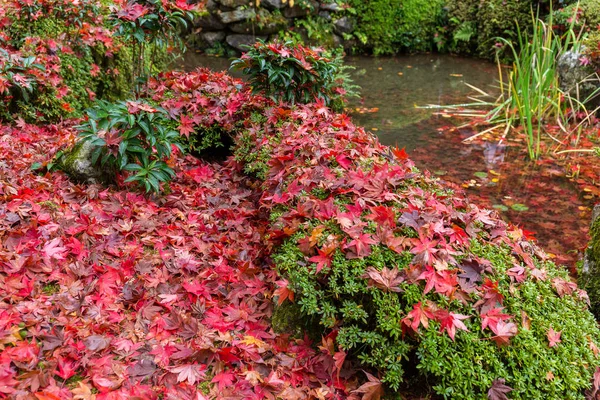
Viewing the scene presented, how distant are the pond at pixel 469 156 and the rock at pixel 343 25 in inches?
66.4

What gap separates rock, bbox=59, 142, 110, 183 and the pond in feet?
9.14

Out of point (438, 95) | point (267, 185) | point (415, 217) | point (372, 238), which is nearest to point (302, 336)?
point (372, 238)

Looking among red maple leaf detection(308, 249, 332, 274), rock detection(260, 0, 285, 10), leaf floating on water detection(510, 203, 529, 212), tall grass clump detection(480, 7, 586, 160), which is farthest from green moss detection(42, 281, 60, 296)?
rock detection(260, 0, 285, 10)

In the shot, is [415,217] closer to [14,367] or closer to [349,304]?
[349,304]

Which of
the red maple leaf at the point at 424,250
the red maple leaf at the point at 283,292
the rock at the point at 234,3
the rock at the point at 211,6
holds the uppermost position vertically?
the rock at the point at 234,3

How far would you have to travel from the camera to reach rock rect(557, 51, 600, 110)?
5359 mm

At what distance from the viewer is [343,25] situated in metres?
9.52

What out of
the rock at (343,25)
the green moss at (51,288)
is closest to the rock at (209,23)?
the rock at (343,25)

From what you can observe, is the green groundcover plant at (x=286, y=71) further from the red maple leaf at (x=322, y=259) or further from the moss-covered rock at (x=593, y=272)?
the moss-covered rock at (x=593, y=272)

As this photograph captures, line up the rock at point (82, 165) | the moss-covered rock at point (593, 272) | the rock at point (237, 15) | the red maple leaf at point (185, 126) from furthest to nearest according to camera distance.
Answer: the rock at point (237, 15) < the red maple leaf at point (185, 126) < the rock at point (82, 165) < the moss-covered rock at point (593, 272)

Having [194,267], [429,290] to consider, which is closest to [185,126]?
[194,267]

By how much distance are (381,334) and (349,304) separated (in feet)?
0.57

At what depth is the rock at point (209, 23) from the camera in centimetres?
893

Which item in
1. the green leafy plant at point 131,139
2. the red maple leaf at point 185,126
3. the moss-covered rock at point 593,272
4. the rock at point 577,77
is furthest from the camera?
the rock at point 577,77
